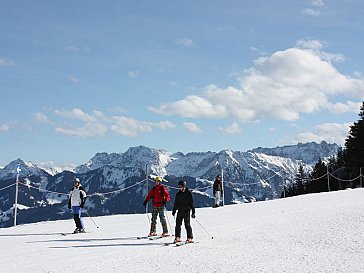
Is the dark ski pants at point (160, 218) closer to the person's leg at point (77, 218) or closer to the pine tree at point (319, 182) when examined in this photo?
the person's leg at point (77, 218)

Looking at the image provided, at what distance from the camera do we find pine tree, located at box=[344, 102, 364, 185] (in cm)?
5312

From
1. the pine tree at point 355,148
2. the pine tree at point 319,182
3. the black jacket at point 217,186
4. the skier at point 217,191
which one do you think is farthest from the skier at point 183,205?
the pine tree at point 319,182

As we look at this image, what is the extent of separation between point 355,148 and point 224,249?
47.4m

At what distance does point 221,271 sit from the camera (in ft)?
28.9

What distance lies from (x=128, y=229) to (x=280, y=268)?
9.44 metres

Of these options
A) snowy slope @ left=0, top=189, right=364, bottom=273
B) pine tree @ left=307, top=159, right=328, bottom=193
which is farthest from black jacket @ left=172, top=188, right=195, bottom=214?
pine tree @ left=307, top=159, right=328, bottom=193

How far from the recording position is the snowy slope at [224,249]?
9344mm

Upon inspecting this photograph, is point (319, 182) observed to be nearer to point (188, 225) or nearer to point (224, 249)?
point (188, 225)

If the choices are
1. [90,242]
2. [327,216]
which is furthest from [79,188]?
[327,216]

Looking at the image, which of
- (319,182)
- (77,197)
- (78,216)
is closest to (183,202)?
(78,216)

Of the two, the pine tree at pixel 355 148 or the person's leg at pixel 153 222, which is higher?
the pine tree at pixel 355 148

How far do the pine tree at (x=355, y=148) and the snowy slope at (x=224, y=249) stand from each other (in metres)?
38.9

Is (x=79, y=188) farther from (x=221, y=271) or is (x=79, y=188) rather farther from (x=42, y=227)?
(x=221, y=271)

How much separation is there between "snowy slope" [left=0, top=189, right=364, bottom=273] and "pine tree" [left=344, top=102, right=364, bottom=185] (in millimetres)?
38885
